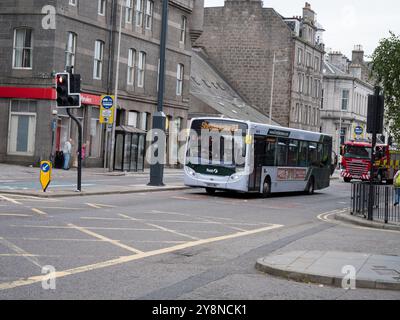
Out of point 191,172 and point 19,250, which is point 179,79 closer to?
point 191,172

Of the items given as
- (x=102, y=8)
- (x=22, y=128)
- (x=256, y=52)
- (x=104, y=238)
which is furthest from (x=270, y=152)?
(x=256, y=52)

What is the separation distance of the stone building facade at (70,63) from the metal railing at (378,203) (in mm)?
22253

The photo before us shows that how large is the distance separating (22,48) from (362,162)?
25.0 meters

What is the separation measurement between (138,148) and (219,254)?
102 ft

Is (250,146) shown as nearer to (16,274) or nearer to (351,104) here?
(16,274)

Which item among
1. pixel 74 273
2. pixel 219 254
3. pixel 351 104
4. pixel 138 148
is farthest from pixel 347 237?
pixel 351 104

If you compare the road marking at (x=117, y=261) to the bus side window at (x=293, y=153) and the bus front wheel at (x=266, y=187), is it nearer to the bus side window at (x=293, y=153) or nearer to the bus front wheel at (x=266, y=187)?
the bus front wheel at (x=266, y=187)

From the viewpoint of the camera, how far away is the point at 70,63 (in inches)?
1617

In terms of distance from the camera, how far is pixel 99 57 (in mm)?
44250

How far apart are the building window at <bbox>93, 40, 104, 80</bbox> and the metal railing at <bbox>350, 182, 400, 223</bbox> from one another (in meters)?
25.8

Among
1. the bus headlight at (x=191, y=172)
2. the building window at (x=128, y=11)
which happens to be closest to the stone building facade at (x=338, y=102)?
the building window at (x=128, y=11)

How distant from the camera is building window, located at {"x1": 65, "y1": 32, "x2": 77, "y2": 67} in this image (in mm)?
40656

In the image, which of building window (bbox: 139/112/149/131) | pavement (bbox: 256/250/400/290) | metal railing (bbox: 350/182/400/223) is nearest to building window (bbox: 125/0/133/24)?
building window (bbox: 139/112/149/131)

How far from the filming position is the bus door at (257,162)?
87.1 feet
